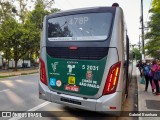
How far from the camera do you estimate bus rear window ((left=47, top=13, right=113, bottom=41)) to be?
5918 millimetres

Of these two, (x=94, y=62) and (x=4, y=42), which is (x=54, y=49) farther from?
(x=4, y=42)

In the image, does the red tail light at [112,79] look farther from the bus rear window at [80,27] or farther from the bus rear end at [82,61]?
the bus rear window at [80,27]

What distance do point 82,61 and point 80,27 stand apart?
38.8 inches

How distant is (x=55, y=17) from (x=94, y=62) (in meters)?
2.06

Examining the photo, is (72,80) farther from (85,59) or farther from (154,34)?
(154,34)

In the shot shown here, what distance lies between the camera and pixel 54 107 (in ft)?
26.3

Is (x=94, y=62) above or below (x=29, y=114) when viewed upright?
above

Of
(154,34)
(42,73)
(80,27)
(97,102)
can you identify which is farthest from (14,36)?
(97,102)

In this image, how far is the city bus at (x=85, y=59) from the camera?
5.70 metres

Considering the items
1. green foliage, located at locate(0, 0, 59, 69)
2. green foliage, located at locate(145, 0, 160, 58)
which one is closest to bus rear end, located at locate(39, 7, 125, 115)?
green foliage, located at locate(145, 0, 160, 58)

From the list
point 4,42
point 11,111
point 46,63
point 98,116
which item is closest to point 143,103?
point 98,116

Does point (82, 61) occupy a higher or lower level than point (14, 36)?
lower

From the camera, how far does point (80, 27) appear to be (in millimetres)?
6293

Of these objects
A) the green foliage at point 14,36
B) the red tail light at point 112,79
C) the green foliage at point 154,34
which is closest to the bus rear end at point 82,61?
the red tail light at point 112,79
